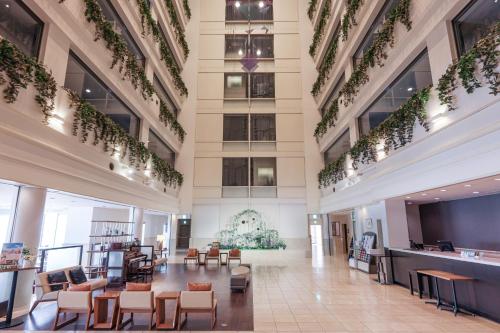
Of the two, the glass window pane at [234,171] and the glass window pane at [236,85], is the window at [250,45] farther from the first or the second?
the glass window pane at [234,171]

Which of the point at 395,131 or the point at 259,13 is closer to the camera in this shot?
the point at 395,131

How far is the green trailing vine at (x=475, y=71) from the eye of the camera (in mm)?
4871

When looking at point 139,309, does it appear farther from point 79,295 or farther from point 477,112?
point 477,112

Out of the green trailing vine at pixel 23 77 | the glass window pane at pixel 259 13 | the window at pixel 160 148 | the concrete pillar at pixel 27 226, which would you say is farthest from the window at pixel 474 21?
the glass window pane at pixel 259 13

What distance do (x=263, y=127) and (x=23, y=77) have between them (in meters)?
14.8

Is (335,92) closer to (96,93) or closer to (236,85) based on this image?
(236,85)

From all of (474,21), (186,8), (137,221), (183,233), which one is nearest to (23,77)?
(137,221)

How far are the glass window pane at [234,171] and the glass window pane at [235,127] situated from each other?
1.48m

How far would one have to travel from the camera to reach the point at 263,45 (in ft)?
66.6

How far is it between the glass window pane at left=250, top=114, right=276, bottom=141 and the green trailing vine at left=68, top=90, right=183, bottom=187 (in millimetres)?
7811

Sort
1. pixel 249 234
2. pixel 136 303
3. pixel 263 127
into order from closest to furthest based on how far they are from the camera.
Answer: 1. pixel 136 303
2. pixel 249 234
3. pixel 263 127

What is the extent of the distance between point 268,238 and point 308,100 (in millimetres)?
9176

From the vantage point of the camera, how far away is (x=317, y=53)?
17844 mm

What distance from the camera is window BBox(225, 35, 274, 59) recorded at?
2012 centimetres
